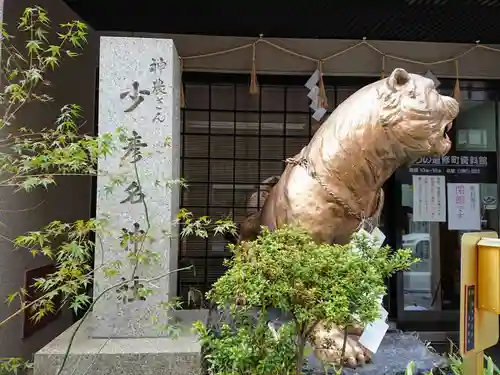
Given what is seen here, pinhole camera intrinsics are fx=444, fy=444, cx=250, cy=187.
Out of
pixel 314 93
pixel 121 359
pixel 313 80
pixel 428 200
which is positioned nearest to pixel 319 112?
pixel 314 93

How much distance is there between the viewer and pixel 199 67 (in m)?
5.13

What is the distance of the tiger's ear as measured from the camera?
2.76m

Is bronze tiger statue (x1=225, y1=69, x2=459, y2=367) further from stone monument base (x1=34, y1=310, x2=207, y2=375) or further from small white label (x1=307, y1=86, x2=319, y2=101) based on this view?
small white label (x1=307, y1=86, x2=319, y2=101)

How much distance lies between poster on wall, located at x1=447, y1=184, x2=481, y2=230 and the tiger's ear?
3116 millimetres

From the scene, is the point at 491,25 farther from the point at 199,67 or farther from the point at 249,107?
the point at 199,67

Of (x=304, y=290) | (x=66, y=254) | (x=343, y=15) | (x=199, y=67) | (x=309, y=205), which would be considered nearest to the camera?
(x=304, y=290)

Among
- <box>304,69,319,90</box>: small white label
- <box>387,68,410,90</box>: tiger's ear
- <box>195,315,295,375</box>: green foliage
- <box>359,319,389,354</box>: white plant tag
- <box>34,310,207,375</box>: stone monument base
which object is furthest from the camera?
<box>304,69,319,90</box>: small white label

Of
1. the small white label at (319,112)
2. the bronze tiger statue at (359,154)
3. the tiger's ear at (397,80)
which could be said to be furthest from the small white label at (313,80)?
the tiger's ear at (397,80)

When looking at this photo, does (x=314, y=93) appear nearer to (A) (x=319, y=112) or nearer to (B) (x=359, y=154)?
(A) (x=319, y=112)

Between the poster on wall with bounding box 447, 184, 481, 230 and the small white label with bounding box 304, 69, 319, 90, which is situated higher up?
the small white label with bounding box 304, 69, 319, 90

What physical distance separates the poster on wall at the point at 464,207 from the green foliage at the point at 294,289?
4016mm

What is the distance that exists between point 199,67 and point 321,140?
256cm

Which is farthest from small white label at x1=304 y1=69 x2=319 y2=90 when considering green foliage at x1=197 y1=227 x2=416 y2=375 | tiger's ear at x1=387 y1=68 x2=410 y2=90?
green foliage at x1=197 y1=227 x2=416 y2=375

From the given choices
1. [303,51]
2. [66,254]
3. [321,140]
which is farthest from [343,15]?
[66,254]
